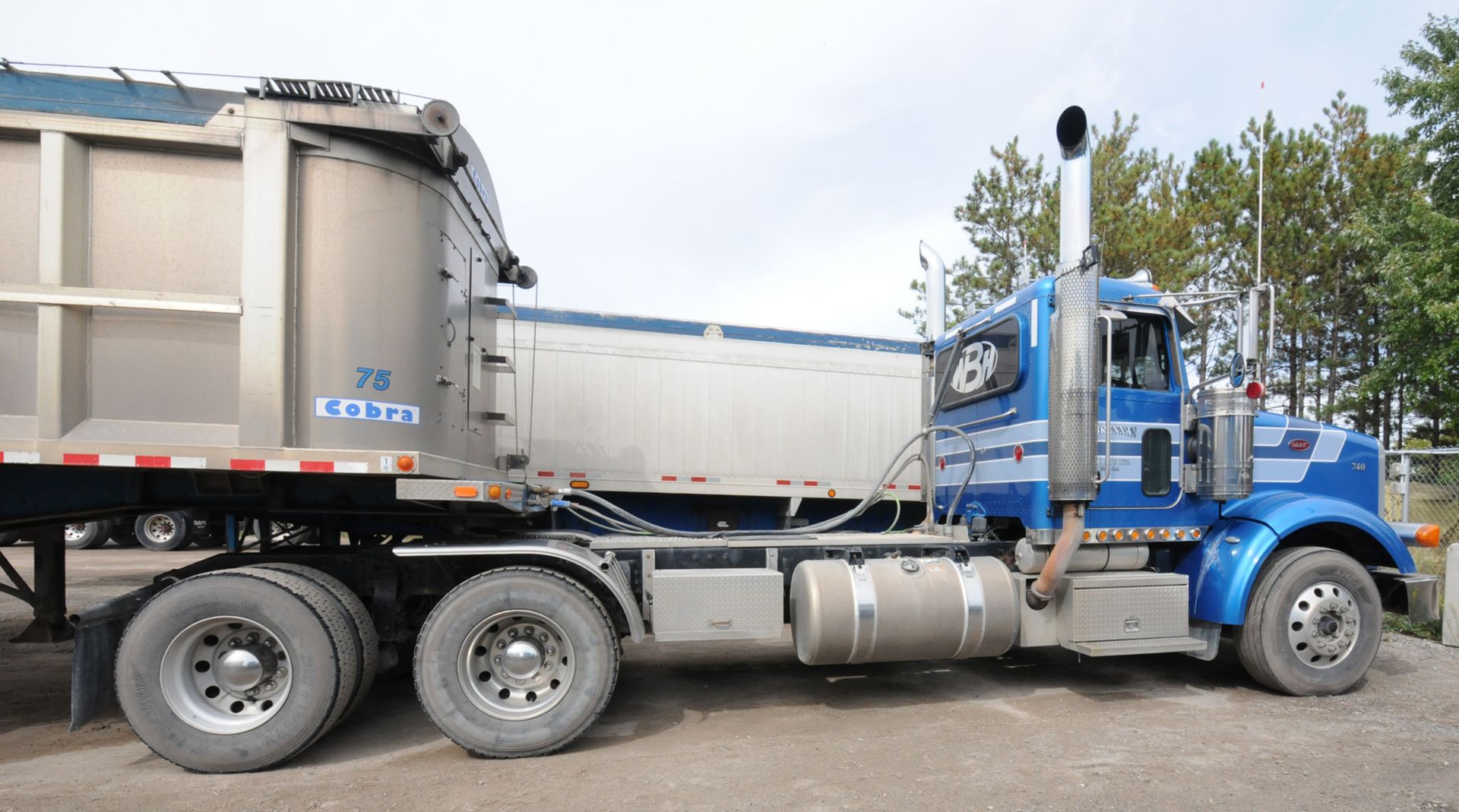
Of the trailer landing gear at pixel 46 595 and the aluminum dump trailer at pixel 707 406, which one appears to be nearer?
the trailer landing gear at pixel 46 595

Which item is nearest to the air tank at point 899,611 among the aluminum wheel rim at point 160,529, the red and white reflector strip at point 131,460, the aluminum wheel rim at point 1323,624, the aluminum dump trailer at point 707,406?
the aluminum wheel rim at point 1323,624

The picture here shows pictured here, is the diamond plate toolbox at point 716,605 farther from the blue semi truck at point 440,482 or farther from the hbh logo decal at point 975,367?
the hbh logo decal at point 975,367

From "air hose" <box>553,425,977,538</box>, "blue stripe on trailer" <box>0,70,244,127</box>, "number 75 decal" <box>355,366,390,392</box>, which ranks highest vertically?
"blue stripe on trailer" <box>0,70,244,127</box>

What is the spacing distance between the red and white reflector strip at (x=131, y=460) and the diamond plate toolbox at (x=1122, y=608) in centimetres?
536

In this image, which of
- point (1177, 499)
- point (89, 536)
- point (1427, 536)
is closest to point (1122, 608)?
point (1177, 499)

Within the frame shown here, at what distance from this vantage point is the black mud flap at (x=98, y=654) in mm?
4098

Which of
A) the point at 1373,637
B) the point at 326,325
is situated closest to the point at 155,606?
the point at 326,325

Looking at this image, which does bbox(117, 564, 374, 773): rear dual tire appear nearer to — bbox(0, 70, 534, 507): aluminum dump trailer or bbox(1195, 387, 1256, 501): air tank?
bbox(0, 70, 534, 507): aluminum dump trailer

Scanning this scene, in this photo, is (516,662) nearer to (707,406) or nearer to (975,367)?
(975,367)

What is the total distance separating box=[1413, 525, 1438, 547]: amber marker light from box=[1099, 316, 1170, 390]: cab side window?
221cm

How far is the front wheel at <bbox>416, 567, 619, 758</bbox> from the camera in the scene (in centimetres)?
426

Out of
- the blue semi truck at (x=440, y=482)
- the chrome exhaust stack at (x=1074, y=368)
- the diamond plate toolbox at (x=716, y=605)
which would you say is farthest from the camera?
the chrome exhaust stack at (x=1074, y=368)

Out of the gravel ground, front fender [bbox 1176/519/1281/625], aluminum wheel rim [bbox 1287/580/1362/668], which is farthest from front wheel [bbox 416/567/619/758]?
aluminum wheel rim [bbox 1287/580/1362/668]

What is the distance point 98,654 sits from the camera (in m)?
4.20
